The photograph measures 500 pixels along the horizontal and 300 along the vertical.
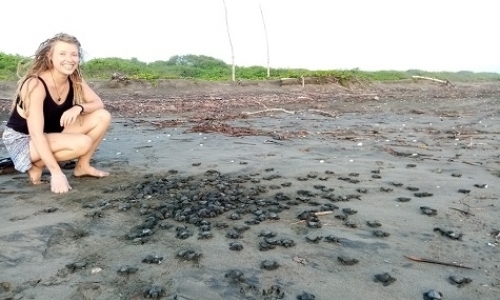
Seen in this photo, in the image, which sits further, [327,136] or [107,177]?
[327,136]

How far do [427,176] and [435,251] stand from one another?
2.37m

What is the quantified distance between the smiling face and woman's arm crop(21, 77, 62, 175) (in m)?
0.27

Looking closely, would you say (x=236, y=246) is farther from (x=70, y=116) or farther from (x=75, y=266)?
(x=70, y=116)

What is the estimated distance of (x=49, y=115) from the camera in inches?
216

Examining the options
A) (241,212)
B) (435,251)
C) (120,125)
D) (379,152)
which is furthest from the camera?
(120,125)

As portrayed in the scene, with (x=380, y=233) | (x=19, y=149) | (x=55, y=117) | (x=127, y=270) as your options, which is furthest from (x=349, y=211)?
(x=19, y=149)

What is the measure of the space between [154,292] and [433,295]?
1749 mm

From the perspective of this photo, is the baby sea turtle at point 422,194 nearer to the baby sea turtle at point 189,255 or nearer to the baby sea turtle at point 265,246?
the baby sea turtle at point 265,246

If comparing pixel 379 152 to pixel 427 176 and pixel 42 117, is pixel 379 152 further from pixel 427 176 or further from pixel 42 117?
pixel 42 117

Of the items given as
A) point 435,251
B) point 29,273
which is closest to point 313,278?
point 435,251

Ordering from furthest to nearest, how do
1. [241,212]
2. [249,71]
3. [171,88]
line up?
1. [249,71]
2. [171,88]
3. [241,212]

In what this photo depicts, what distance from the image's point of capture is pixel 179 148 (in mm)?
7945

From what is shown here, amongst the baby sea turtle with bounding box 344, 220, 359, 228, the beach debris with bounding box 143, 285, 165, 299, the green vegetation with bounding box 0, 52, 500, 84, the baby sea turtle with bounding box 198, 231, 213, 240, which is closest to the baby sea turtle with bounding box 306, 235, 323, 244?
the baby sea turtle with bounding box 344, 220, 359, 228

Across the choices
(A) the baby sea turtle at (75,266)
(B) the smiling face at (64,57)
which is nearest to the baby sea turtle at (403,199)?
(A) the baby sea turtle at (75,266)
